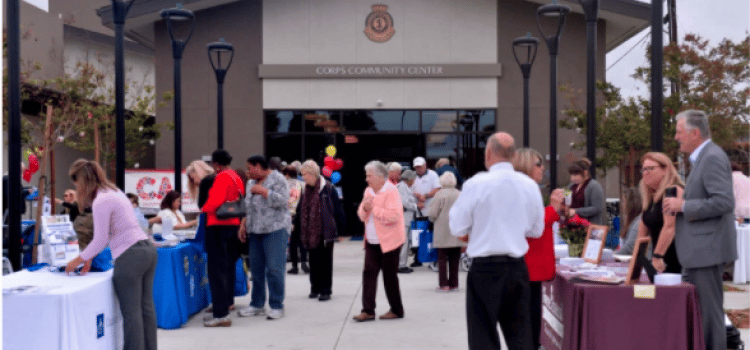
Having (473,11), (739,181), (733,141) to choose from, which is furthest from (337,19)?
(739,181)

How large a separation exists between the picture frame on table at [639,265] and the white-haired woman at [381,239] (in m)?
3.34

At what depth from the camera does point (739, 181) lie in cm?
1097

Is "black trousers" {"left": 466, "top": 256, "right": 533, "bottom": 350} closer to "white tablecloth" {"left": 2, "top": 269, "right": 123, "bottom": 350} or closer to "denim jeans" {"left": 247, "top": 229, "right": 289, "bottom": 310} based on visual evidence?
"white tablecloth" {"left": 2, "top": 269, "right": 123, "bottom": 350}

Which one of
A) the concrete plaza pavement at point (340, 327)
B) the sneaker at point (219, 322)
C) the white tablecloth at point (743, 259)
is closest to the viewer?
the concrete plaza pavement at point (340, 327)

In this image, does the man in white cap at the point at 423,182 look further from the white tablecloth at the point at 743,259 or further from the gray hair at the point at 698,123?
the gray hair at the point at 698,123

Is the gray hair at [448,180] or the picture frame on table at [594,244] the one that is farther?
the gray hair at [448,180]

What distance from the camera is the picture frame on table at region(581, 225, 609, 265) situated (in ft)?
20.4

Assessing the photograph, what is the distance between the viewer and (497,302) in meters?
4.74

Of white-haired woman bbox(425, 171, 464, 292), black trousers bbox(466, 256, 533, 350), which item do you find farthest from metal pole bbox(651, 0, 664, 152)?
white-haired woman bbox(425, 171, 464, 292)

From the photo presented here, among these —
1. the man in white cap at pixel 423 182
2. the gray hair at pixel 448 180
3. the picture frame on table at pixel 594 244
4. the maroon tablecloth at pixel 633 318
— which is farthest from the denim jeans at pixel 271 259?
the man in white cap at pixel 423 182

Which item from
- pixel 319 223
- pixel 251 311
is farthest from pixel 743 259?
pixel 251 311

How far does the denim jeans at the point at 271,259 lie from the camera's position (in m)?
8.45

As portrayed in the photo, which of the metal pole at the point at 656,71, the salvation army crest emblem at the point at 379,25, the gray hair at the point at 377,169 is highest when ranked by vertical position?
the salvation army crest emblem at the point at 379,25

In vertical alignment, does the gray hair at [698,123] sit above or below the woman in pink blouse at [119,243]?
above
